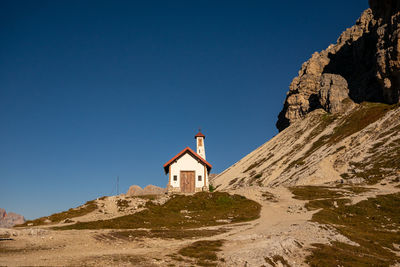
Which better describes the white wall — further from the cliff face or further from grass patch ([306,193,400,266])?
the cliff face

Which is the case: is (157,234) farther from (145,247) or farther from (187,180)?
(187,180)

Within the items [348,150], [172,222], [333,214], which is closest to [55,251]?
[172,222]

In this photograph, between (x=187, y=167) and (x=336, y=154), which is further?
(x=336, y=154)

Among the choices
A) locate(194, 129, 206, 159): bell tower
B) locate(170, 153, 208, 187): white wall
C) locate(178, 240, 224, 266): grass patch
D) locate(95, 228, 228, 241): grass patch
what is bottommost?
locate(178, 240, 224, 266): grass patch

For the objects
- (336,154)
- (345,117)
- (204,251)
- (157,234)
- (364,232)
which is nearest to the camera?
(204,251)

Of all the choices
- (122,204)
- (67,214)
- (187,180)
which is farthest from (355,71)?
(67,214)

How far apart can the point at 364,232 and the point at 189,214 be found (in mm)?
17731

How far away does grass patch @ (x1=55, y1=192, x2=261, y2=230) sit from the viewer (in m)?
26.8

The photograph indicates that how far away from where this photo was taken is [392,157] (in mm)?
59875

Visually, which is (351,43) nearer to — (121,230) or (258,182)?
(258,182)

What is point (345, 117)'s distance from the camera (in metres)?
111

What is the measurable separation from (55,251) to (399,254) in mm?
23586

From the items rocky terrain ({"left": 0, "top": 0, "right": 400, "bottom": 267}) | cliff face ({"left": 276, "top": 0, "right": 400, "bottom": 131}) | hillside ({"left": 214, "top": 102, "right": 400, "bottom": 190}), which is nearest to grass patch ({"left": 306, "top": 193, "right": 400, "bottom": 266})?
rocky terrain ({"left": 0, "top": 0, "right": 400, "bottom": 267})

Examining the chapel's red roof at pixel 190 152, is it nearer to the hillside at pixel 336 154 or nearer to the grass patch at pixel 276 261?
the grass patch at pixel 276 261
